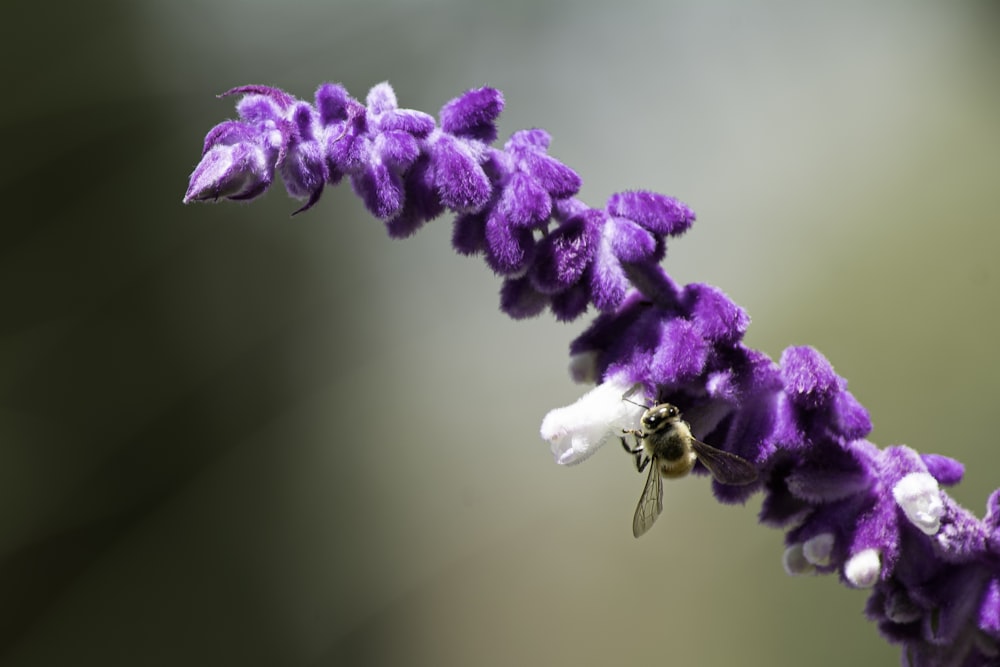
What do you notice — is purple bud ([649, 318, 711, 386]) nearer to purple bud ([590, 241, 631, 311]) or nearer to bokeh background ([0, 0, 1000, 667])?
purple bud ([590, 241, 631, 311])

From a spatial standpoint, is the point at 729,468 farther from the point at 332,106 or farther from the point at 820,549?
the point at 332,106

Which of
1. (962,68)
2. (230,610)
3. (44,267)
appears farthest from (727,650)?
(44,267)

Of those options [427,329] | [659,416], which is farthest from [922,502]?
[427,329]

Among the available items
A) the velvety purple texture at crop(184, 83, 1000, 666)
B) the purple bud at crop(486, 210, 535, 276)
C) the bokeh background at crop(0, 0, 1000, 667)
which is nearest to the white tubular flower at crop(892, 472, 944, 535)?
the velvety purple texture at crop(184, 83, 1000, 666)

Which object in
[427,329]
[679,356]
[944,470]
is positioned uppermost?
[427,329]

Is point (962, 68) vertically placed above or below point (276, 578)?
above

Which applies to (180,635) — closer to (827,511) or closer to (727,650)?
(727,650)
